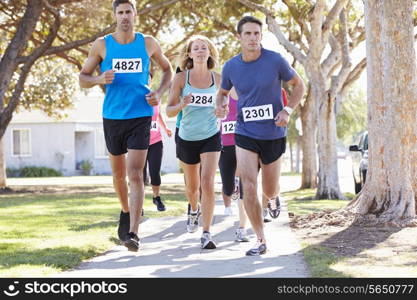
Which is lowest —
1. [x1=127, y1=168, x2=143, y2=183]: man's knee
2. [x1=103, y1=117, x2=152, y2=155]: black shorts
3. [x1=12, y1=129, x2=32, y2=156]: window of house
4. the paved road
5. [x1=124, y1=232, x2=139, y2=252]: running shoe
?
the paved road

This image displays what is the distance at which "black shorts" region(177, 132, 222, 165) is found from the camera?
905cm

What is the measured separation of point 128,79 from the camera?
822cm

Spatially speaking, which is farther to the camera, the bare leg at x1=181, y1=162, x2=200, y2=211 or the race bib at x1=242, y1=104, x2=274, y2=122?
the bare leg at x1=181, y1=162, x2=200, y2=211

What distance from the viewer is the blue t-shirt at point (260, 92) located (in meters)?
8.15

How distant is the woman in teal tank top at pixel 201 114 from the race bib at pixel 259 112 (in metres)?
0.91

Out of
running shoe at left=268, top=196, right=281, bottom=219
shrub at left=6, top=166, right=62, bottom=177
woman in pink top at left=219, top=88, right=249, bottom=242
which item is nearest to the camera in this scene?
woman in pink top at left=219, top=88, right=249, bottom=242

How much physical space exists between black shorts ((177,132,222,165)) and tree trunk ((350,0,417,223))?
2712 millimetres

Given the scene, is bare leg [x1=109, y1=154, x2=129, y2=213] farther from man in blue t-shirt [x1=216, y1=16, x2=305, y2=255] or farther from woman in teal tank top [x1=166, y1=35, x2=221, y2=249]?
man in blue t-shirt [x1=216, y1=16, x2=305, y2=255]

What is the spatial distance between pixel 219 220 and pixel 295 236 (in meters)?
2.45

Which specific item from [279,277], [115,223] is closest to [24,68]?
[115,223]

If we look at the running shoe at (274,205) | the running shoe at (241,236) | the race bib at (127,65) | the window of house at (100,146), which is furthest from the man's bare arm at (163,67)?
the window of house at (100,146)

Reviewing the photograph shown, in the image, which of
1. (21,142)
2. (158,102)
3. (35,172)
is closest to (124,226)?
(158,102)

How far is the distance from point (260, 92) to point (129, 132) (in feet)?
4.44

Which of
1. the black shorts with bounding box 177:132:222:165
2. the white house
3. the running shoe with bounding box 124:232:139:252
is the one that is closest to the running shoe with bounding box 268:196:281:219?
the black shorts with bounding box 177:132:222:165
